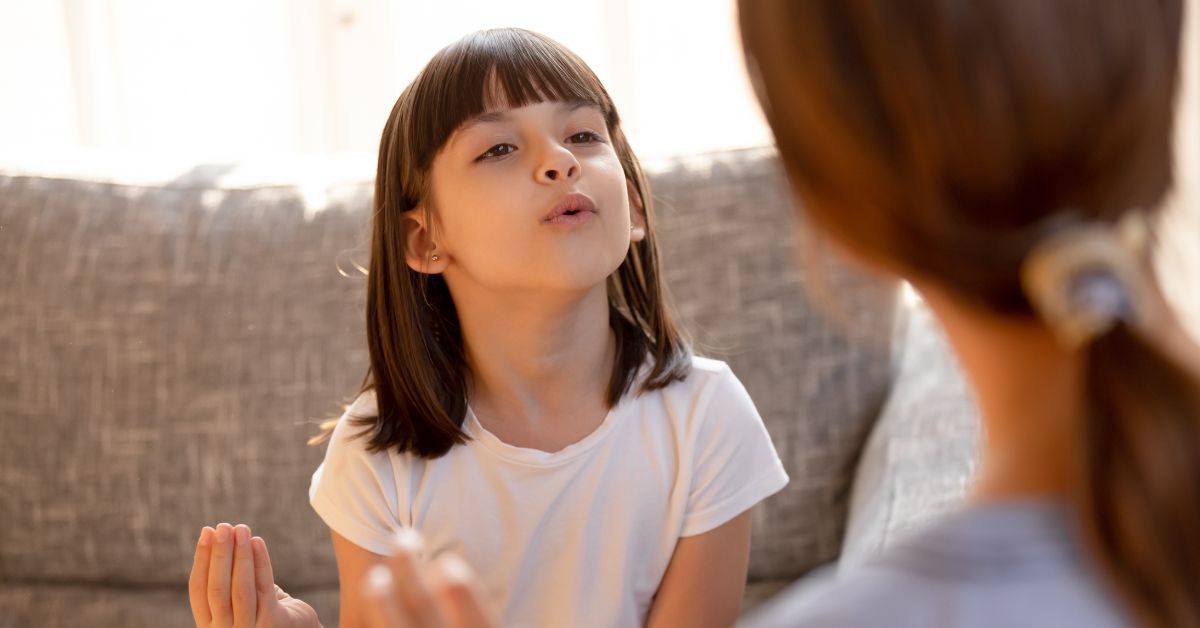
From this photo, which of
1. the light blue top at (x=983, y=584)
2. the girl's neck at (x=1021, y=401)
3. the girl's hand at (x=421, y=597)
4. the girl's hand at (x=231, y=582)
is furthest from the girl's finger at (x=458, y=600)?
the girl's hand at (x=231, y=582)

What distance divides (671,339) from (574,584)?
1.00 ft

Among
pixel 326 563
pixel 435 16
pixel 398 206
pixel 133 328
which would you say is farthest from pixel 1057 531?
pixel 435 16

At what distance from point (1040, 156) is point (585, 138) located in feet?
2.66

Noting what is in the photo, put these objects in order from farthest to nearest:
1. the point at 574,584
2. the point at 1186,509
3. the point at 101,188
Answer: the point at 101,188, the point at 574,584, the point at 1186,509

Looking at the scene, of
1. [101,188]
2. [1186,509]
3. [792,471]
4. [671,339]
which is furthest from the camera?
[101,188]

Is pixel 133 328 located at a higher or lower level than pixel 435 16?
lower

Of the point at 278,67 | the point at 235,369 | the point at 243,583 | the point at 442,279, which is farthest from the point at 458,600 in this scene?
the point at 278,67

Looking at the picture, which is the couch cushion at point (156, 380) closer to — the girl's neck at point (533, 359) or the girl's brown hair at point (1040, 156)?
the girl's neck at point (533, 359)

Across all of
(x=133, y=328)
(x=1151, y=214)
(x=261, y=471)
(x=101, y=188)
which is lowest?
(x=261, y=471)

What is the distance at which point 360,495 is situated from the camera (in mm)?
1446

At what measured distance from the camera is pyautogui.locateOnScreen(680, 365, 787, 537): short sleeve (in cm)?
145

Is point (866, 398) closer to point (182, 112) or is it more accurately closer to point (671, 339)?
point (671, 339)

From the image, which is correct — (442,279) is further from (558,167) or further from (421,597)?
(421,597)

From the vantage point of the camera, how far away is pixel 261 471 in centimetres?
180
